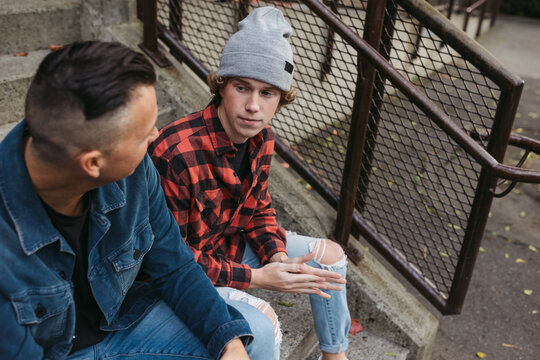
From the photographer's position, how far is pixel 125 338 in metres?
1.66

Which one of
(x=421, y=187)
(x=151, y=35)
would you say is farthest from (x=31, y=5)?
(x=421, y=187)

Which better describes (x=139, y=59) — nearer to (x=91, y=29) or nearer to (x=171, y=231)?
(x=171, y=231)

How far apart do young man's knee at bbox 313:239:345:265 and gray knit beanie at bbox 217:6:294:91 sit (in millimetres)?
775

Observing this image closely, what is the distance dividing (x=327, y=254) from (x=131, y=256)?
1.01 m

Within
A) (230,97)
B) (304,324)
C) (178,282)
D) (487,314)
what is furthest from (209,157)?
(487,314)

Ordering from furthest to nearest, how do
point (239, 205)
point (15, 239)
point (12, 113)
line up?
point (12, 113) < point (239, 205) < point (15, 239)

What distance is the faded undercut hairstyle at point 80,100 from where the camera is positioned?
1156 mm

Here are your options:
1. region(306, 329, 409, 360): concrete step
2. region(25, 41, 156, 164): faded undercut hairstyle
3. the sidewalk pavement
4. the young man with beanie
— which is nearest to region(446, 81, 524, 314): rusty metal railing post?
region(306, 329, 409, 360): concrete step

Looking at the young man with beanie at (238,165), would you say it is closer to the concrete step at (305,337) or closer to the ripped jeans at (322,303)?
the ripped jeans at (322,303)

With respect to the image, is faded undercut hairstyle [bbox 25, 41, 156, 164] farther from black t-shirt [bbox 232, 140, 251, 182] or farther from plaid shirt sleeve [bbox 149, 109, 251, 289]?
black t-shirt [bbox 232, 140, 251, 182]

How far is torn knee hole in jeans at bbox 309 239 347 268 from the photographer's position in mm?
2312

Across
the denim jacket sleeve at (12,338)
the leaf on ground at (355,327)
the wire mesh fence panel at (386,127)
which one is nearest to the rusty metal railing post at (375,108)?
the wire mesh fence panel at (386,127)

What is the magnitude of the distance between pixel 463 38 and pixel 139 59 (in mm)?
1551

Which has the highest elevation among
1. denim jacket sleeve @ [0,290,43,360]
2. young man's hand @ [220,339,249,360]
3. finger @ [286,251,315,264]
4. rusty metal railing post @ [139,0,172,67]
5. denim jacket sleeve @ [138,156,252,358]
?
rusty metal railing post @ [139,0,172,67]
